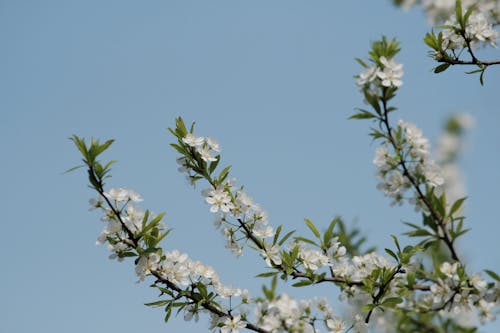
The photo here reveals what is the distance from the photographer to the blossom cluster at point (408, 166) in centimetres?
360

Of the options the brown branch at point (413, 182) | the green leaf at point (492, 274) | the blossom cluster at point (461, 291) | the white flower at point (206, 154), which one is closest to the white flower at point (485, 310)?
the blossom cluster at point (461, 291)

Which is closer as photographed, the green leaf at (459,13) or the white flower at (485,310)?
the green leaf at (459,13)

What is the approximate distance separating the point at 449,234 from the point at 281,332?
4.25 feet

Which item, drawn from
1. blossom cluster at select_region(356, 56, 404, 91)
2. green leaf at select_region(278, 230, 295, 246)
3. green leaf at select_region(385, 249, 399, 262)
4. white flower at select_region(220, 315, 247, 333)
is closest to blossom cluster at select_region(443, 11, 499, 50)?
blossom cluster at select_region(356, 56, 404, 91)

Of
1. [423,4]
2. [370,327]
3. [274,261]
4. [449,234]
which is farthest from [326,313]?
[423,4]

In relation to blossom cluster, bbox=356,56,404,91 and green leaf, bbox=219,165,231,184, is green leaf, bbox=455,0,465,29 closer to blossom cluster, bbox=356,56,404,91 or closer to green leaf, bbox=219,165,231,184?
blossom cluster, bbox=356,56,404,91

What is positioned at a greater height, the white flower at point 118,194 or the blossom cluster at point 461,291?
the blossom cluster at point 461,291

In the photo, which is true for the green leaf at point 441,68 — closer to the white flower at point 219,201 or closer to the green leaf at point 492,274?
the green leaf at point 492,274

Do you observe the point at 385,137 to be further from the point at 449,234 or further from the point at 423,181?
the point at 449,234

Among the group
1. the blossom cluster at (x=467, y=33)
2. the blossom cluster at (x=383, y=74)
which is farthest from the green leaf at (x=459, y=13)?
the blossom cluster at (x=383, y=74)

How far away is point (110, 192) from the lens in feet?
8.66

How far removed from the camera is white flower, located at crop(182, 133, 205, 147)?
2801mm

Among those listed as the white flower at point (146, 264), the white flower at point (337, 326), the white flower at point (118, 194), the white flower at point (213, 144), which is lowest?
the white flower at point (146, 264)

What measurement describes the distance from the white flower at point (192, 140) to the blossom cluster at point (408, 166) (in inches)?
53.7
